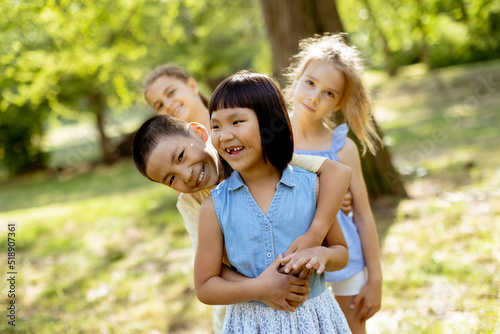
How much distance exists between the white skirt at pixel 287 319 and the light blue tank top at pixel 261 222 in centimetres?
15

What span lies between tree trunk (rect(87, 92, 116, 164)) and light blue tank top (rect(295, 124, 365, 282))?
45.9 feet

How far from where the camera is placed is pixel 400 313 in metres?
2.79

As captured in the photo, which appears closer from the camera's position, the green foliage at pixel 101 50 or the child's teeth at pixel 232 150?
the child's teeth at pixel 232 150

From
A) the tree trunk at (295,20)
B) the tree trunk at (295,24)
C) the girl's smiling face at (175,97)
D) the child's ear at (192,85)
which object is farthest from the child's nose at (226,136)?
the tree trunk at (295,20)

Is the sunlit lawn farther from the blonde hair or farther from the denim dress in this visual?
the denim dress

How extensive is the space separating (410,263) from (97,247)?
3.71m

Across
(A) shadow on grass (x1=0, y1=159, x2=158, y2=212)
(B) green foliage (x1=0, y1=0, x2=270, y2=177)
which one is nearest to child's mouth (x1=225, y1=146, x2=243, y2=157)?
(B) green foliage (x1=0, y1=0, x2=270, y2=177)

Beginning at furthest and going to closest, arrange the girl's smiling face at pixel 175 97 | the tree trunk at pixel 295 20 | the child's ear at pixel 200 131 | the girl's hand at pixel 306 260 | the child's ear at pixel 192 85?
1. the tree trunk at pixel 295 20
2. the child's ear at pixel 192 85
3. the girl's smiling face at pixel 175 97
4. the child's ear at pixel 200 131
5. the girl's hand at pixel 306 260

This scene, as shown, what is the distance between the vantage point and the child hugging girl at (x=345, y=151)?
190 cm

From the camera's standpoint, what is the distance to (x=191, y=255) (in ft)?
14.5

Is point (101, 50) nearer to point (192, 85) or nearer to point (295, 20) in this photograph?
point (295, 20)

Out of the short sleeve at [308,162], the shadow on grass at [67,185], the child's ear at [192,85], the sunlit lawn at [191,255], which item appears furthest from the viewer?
the shadow on grass at [67,185]

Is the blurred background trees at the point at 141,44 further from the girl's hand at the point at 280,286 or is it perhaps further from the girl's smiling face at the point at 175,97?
the girl's hand at the point at 280,286

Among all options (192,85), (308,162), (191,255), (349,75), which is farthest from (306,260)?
(191,255)
